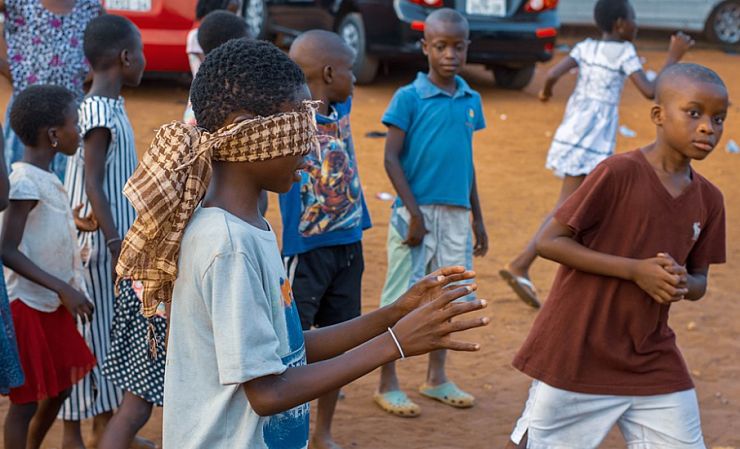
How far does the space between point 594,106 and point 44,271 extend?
4.36m

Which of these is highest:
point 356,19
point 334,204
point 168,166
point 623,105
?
point 168,166

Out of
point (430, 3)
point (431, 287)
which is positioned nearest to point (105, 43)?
point (431, 287)

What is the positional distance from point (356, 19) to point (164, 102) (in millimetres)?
2338

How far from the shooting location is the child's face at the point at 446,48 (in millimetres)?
5164

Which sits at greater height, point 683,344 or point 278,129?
point 278,129

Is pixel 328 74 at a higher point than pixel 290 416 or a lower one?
higher

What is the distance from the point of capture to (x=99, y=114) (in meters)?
4.36

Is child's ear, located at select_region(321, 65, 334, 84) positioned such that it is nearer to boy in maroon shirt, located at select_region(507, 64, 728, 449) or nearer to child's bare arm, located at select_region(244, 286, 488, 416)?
boy in maroon shirt, located at select_region(507, 64, 728, 449)

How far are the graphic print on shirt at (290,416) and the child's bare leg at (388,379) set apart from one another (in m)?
2.57

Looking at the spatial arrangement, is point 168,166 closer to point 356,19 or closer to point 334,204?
point 334,204

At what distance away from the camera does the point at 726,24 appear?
16.3 metres

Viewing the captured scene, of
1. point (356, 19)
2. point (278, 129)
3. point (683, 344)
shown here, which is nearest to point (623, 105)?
point (356, 19)

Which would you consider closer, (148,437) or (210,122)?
(210,122)

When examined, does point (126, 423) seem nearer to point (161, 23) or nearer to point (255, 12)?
point (161, 23)
